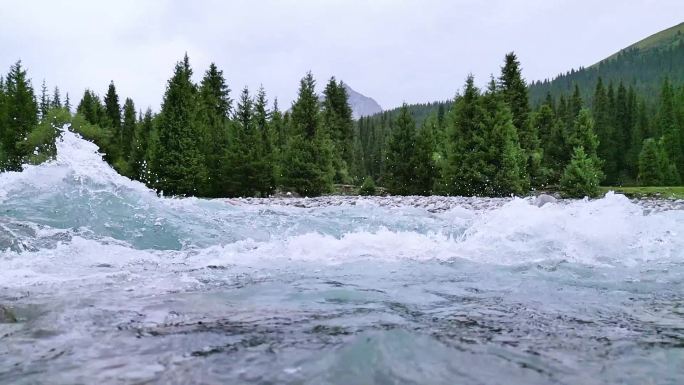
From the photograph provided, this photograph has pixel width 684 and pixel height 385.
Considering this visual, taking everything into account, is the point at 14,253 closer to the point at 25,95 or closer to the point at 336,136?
the point at 336,136

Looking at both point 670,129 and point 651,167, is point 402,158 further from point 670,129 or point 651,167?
point 670,129

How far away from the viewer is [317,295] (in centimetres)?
509

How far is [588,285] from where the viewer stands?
5777mm

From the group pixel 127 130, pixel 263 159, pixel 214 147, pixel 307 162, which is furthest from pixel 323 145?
pixel 127 130

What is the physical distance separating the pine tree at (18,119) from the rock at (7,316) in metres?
39.3

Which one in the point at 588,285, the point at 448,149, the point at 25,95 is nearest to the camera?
the point at 588,285

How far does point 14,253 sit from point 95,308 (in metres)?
3.36

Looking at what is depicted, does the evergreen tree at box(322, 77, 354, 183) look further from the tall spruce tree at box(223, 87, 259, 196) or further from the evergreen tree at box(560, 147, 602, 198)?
the evergreen tree at box(560, 147, 602, 198)

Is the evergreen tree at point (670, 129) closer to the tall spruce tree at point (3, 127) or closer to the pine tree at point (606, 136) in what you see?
the pine tree at point (606, 136)

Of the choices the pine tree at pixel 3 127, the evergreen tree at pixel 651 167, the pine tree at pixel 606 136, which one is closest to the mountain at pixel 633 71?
the pine tree at pixel 606 136

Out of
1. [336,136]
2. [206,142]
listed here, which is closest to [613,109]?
[336,136]

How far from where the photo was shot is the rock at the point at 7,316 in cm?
394

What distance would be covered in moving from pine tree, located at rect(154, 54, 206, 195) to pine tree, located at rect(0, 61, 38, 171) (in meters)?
13.9

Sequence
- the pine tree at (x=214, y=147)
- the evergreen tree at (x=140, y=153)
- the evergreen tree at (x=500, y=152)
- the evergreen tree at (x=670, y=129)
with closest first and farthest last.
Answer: the evergreen tree at (x=500, y=152)
the pine tree at (x=214, y=147)
the evergreen tree at (x=140, y=153)
the evergreen tree at (x=670, y=129)
